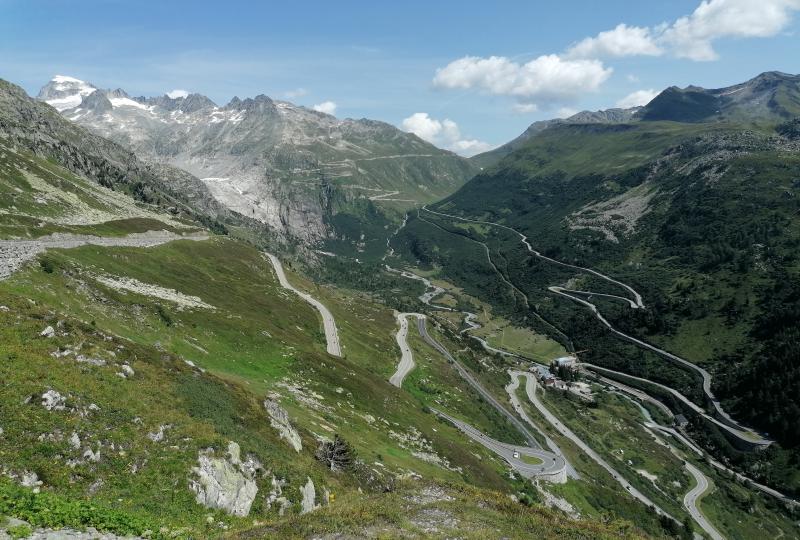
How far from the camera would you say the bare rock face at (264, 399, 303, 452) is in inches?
1647

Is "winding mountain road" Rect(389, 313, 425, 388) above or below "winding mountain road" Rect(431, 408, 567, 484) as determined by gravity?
above

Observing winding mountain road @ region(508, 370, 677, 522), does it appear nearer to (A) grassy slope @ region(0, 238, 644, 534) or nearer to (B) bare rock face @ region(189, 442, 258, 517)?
(A) grassy slope @ region(0, 238, 644, 534)

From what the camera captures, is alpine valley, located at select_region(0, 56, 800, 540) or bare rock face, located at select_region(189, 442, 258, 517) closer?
alpine valley, located at select_region(0, 56, 800, 540)

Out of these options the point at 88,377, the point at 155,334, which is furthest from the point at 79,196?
the point at 88,377

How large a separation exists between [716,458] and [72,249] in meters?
209

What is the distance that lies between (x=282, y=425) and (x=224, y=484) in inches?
576

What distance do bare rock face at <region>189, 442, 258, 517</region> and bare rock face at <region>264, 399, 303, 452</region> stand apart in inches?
421

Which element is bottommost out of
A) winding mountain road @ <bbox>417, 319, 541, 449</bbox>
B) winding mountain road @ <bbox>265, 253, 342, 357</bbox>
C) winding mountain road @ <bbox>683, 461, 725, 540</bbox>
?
winding mountain road @ <bbox>683, 461, 725, 540</bbox>

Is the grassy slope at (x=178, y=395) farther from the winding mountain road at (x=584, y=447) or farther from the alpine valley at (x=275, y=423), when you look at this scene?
the winding mountain road at (x=584, y=447)

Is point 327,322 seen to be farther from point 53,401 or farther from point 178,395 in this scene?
point 53,401

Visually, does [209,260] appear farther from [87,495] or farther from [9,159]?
[87,495]

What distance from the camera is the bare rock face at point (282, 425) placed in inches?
1647

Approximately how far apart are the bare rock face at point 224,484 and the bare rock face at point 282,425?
10.7m

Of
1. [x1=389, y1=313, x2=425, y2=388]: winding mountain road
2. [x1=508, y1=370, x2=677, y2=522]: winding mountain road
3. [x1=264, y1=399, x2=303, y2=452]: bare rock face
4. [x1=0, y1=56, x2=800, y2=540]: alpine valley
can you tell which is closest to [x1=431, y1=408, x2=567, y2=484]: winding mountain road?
[x1=0, y1=56, x2=800, y2=540]: alpine valley
